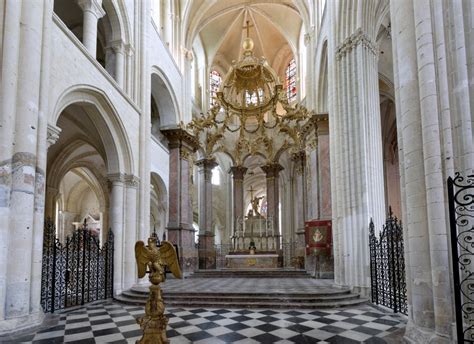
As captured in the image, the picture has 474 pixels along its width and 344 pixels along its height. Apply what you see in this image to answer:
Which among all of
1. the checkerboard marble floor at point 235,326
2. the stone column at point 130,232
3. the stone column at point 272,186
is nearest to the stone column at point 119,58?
the stone column at point 130,232

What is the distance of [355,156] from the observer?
34.3 feet

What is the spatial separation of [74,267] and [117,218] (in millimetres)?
1961

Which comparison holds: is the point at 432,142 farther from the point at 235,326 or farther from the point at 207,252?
the point at 207,252

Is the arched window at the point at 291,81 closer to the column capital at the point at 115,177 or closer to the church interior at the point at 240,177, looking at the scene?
the church interior at the point at 240,177

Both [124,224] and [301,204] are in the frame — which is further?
[301,204]

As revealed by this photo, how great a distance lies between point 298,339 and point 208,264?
48.8 ft

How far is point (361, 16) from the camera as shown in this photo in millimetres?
10688

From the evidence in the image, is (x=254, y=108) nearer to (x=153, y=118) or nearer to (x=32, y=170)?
(x=153, y=118)

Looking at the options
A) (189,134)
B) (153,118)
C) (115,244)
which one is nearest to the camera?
(115,244)

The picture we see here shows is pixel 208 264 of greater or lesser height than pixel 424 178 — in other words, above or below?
below

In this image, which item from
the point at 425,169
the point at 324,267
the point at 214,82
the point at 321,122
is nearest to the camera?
the point at 425,169

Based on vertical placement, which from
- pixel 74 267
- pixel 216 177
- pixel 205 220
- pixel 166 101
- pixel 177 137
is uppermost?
pixel 166 101

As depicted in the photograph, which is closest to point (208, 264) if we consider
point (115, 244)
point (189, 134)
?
point (189, 134)

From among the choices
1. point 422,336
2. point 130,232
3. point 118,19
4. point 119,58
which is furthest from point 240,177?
point 422,336
